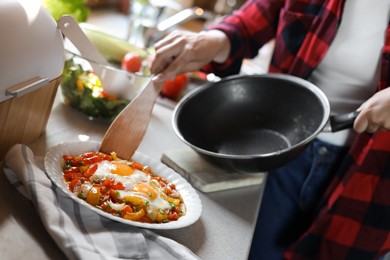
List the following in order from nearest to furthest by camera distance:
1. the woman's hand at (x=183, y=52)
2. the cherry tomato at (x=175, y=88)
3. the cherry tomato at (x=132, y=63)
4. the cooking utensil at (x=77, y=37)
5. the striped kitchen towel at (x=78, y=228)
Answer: the striped kitchen towel at (x=78, y=228)
the cooking utensil at (x=77, y=37)
the woman's hand at (x=183, y=52)
the cherry tomato at (x=132, y=63)
the cherry tomato at (x=175, y=88)

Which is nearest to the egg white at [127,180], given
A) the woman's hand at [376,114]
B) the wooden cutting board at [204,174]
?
the wooden cutting board at [204,174]

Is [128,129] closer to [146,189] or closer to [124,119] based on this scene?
[124,119]

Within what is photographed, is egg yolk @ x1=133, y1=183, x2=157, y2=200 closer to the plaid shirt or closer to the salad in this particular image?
the salad

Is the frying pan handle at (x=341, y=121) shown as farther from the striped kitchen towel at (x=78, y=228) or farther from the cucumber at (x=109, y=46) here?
the cucumber at (x=109, y=46)

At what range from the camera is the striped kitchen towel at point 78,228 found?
693mm

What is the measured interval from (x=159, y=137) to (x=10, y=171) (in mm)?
427

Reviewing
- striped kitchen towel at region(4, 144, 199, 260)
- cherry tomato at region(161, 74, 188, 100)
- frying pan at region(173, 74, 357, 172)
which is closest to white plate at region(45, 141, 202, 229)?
striped kitchen towel at region(4, 144, 199, 260)

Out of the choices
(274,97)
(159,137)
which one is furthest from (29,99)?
(274,97)

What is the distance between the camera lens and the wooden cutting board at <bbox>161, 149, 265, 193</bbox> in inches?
39.8

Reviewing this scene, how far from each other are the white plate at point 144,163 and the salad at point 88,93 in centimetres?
18

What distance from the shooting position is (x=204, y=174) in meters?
1.03

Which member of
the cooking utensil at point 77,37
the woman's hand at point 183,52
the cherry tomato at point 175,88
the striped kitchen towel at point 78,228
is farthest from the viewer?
the cherry tomato at point 175,88

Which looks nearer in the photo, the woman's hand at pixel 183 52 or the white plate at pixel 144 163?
the white plate at pixel 144 163

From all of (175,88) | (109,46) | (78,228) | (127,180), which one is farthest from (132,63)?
(78,228)
